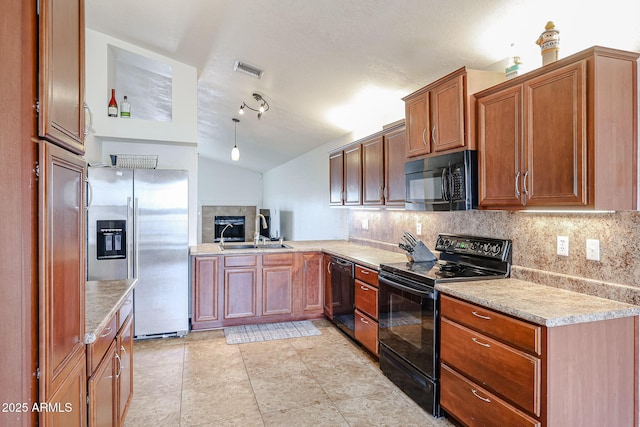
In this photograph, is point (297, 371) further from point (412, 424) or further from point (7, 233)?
point (7, 233)

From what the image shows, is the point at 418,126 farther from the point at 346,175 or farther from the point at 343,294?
the point at 343,294

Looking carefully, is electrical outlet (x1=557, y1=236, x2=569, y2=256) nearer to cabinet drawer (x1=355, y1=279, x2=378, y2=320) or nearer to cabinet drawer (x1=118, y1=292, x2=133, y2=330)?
cabinet drawer (x1=355, y1=279, x2=378, y2=320)

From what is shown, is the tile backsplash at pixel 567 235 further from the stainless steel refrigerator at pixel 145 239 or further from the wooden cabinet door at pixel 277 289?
the stainless steel refrigerator at pixel 145 239

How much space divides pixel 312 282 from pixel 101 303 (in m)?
2.72

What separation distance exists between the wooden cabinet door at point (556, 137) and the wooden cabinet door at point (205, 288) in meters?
3.08

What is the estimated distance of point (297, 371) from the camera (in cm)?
306

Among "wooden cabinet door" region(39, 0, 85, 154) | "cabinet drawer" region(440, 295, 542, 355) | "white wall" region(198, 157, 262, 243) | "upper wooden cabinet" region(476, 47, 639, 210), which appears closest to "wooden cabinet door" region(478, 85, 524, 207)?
"upper wooden cabinet" region(476, 47, 639, 210)

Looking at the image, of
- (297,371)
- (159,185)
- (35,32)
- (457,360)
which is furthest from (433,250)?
(35,32)

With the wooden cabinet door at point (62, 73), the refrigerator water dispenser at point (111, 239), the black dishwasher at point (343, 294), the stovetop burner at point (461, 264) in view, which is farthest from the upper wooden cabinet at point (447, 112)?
the refrigerator water dispenser at point (111, 239)

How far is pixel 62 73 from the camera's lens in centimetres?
116

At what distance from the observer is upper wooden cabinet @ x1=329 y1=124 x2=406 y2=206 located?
3.32 meters

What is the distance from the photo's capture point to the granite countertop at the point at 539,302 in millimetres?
1654

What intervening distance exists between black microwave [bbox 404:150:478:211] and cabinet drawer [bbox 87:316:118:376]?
210 cm

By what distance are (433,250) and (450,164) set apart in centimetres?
101
